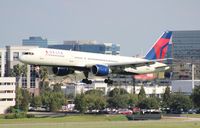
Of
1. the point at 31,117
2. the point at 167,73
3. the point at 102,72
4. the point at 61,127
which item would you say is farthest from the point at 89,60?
the point at 31,117

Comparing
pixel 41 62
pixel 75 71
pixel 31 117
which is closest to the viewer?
pixel 41 62

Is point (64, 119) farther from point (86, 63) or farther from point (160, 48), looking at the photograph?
point (86, 63)

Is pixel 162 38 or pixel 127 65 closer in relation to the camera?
pixel 127 65

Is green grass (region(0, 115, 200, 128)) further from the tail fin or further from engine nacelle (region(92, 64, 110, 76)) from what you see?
engine nacelle (region(92, 64, 110, 76))

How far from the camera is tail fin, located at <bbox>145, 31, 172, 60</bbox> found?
149250mm

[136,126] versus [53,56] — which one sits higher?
[53,56]

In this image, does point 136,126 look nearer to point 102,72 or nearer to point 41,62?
point 102,72

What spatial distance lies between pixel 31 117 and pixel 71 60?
2090 inches

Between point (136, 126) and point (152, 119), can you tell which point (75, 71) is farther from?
point (152, 119)

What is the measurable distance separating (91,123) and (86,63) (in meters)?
29.0

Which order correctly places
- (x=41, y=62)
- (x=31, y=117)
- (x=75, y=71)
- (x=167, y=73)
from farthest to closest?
(x=31, y=117) → (x=167, y=73) → (x=75, y=71) → (x=41, y=62)

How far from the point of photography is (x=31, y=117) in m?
176

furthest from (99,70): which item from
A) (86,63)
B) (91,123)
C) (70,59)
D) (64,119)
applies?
(64,119)

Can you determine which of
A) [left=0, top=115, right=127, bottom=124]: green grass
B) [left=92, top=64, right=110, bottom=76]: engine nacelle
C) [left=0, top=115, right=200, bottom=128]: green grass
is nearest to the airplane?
[left=92, top=64, right=110, bottom=76]: engine nacelle
